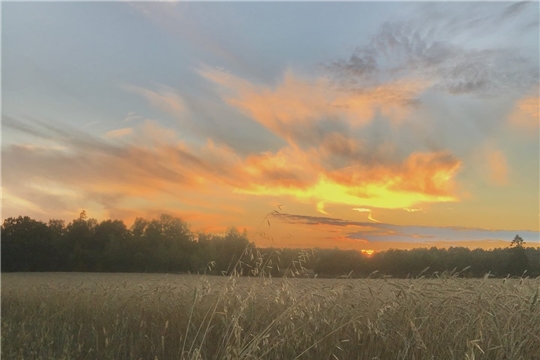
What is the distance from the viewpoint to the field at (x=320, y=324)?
468 cm

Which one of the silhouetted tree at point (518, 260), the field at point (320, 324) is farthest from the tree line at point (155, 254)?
the field at point (320, 324)

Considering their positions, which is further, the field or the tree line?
the tree line

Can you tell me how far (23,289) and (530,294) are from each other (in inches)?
403

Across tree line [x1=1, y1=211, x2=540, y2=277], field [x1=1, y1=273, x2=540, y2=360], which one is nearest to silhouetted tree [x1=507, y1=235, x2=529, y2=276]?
tree line [x1=1, y1=211, x2=540, y2=277]

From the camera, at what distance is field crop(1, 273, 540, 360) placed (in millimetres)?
4676

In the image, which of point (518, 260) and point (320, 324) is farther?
point (518, 260)

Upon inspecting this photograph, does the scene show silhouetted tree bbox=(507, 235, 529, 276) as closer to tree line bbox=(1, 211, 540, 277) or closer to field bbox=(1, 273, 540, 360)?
tree line bbox=(1, 211, 540, 277)

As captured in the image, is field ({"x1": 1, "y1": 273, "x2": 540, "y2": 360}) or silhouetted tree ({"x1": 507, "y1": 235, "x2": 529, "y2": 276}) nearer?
field ({"x1": 1, "y1": 273, "x2": 540, "y2": 360})

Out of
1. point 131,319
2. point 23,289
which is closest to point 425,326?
point 131,319

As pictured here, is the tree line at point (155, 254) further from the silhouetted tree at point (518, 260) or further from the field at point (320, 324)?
the field at point (320, 324)

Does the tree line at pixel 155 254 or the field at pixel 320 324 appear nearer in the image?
the field at pixel 320 324

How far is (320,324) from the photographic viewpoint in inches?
214

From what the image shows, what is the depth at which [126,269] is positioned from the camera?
963 inches

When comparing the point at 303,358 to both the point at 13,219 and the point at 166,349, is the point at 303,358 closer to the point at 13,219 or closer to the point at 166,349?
the point at 166,349
